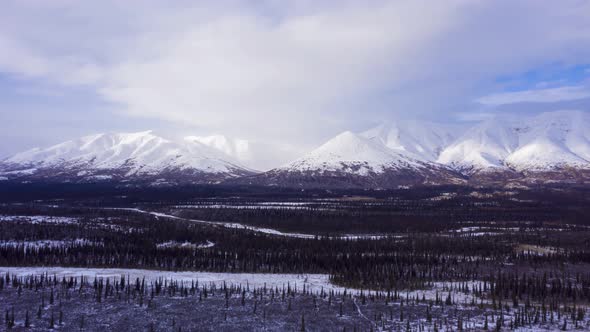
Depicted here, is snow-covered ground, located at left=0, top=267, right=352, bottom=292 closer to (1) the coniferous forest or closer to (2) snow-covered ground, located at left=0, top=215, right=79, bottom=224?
(1) the coniferous forest

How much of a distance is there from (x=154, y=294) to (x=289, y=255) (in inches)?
1007

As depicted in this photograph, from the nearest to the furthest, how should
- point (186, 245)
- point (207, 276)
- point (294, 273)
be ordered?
point (207, 276)
point (294, 273)
point (186, 245)

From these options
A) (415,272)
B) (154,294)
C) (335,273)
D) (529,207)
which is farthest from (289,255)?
(529,207)

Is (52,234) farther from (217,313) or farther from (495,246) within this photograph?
(495,246)

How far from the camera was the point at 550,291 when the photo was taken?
1881 inches

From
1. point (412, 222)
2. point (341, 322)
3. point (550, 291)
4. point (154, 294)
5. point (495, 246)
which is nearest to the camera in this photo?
point (341, 322)

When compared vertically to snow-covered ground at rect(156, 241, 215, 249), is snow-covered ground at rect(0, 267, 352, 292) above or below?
below

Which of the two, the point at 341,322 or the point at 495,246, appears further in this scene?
the point at 495,246

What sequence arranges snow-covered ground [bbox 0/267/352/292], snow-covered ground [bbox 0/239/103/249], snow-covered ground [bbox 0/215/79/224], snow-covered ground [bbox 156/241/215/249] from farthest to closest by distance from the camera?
1. snow-covered ground [bbox 0/215/79/224]
2. snow-covered ground [bbox 156/241/215/249]
3. snow-covered ground [bbox 0/239/103/249]
4. snow-covered ground [bbox 0/267/352/292]

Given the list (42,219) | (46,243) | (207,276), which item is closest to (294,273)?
(207,276)

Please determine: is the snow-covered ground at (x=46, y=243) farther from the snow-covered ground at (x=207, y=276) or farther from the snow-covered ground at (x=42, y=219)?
the snow-covered ground at (x=42, y=219)

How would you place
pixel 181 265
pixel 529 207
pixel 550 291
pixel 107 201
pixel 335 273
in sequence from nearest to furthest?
pixel 550 291 → pixel 335 273 → pixel 181 265 → pixel 529 207 → pixel 107 201

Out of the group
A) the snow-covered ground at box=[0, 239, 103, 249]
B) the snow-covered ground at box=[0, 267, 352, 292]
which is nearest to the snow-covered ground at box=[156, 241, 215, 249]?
the snow-covered ground at box=[0, 239, 103, 249]

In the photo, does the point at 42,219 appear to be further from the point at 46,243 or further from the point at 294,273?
the point at 294,273
